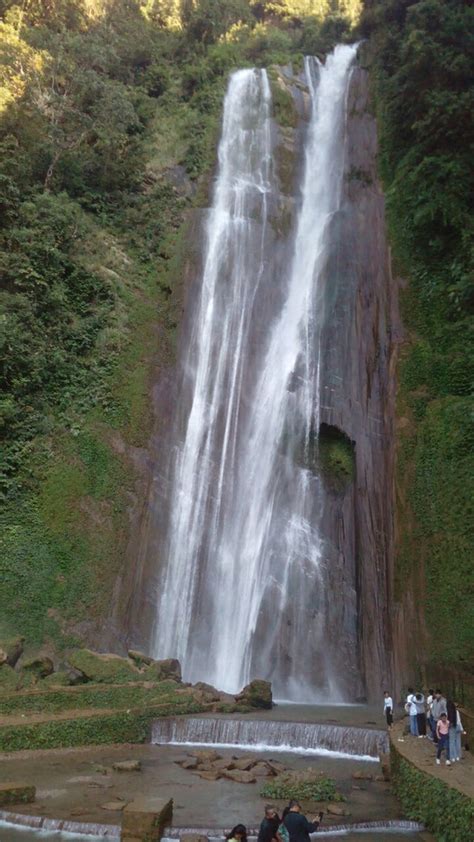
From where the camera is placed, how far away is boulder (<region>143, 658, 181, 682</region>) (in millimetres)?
14836

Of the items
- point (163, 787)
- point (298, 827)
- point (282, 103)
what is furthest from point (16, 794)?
point (282, 103)

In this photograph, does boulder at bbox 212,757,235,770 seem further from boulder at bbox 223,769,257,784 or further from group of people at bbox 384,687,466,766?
group of people at bbox 384,687,466,766

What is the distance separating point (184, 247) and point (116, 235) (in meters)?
2.82

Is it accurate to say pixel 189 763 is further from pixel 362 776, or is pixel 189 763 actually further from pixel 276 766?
pixel 362 776

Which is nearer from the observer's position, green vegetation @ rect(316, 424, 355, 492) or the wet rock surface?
the wet rock surface

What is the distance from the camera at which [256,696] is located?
14430 mm

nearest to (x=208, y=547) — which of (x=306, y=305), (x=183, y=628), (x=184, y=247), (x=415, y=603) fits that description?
(x=183, y=628)

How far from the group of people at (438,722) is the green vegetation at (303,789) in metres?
1.48

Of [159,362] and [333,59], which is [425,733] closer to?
[159,362]

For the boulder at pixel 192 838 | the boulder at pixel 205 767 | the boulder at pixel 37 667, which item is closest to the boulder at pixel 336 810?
the boulder at pixel 192 838

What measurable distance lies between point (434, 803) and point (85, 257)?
798 inches

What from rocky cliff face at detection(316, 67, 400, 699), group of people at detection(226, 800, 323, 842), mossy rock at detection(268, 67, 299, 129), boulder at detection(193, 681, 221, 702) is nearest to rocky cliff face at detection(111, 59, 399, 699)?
rocky cliff face at detection(316, 67, 400, 699)

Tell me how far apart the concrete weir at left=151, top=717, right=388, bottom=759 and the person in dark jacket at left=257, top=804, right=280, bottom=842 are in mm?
5761

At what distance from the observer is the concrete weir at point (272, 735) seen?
12094 millimetres
